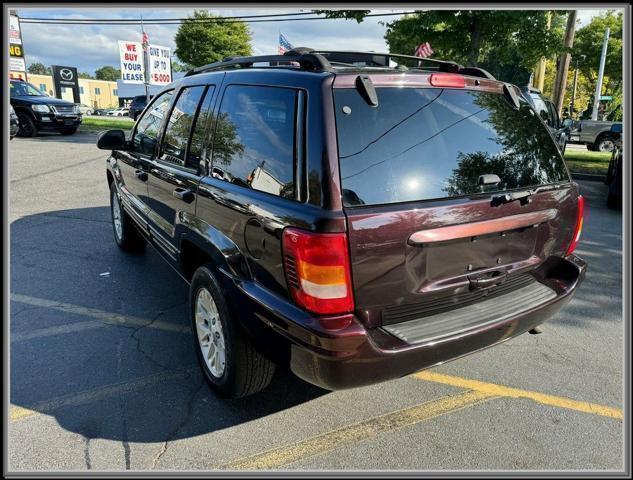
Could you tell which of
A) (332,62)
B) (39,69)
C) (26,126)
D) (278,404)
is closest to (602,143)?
(332,62)

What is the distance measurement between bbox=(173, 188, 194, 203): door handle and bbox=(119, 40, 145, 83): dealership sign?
26739mm

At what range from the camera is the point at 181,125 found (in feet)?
11.3

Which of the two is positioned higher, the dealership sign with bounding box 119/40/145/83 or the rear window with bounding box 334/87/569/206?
the dealership sign with bounding box 119/40/145/83

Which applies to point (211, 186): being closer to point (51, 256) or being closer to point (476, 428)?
point (476, 428)

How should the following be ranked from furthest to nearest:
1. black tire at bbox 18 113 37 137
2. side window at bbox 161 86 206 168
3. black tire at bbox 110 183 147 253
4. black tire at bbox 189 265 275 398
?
black tire at bbox 18 113 37 137, black tire at bbox 110 183 147 253, side window at bbox 161 86 206 168, black tire at bbox 189 265 275 398

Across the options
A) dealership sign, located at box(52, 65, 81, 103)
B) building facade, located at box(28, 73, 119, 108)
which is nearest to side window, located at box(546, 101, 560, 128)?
dealership sign, located at box(52, 65, 81, 103)

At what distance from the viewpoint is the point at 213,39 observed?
44.9 m

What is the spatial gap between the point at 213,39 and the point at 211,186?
47.0 metres

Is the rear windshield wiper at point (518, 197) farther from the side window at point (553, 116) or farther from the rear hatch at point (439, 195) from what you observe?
the side window at point (553, 116)

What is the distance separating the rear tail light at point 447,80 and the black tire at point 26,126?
17.4 m

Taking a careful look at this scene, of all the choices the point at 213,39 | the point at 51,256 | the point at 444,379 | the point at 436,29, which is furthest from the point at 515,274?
the point at 213,39

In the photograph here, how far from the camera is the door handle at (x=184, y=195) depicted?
3.09 metres

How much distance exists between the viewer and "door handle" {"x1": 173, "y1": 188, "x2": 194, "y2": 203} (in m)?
3.09

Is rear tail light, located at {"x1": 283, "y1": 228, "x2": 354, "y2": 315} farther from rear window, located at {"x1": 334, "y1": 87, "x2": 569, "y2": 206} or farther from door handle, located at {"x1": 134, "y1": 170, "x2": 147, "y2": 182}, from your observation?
door handle, located at {"x1": 134, "y1": 170, "x2": 147, "y2": 182}
